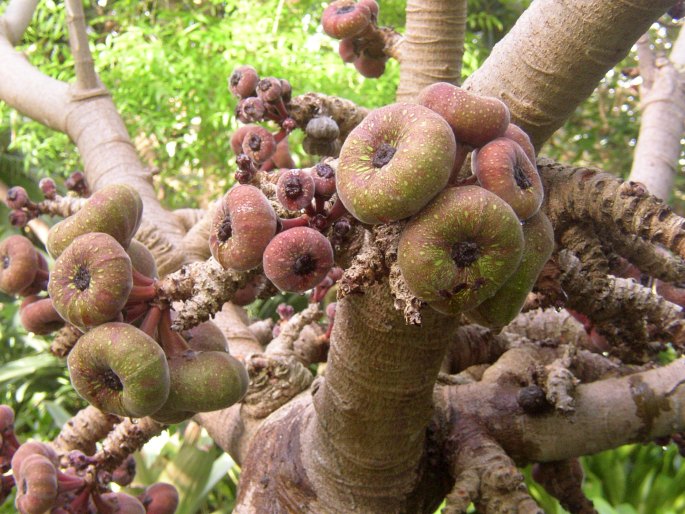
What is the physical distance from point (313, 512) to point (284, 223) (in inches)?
20.8

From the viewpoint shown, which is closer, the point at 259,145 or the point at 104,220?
the point at 104,220

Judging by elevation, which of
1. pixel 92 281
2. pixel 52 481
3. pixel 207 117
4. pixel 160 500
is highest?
pixel 92 281

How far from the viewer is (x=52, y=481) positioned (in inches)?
38.0

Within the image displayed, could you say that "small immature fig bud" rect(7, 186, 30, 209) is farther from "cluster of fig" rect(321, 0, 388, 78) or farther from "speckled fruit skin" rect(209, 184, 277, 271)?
"speckled fruit skin" rect(209, 184, 277, 271)

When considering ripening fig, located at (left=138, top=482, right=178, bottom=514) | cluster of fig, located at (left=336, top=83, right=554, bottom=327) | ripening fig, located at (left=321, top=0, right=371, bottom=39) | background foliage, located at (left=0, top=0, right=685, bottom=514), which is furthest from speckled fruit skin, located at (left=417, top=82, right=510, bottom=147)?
background foliage, located at (left=0, top=0, right=685, bottom=514)

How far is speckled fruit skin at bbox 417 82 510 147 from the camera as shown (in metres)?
0.62

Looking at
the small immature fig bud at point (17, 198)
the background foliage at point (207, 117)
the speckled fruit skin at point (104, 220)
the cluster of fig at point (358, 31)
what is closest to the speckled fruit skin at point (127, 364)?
the speckled fruit skin at point (104, 220)

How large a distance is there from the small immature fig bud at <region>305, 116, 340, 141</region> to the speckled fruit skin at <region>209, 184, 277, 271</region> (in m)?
0.41

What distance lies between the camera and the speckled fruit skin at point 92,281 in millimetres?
697

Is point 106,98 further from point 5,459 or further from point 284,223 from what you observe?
point 284,223

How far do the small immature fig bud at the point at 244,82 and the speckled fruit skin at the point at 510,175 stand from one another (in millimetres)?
536

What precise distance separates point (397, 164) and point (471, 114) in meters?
0.11

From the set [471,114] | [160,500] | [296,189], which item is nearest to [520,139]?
[471,114]

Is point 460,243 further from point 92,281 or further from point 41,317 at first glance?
point 41,317
